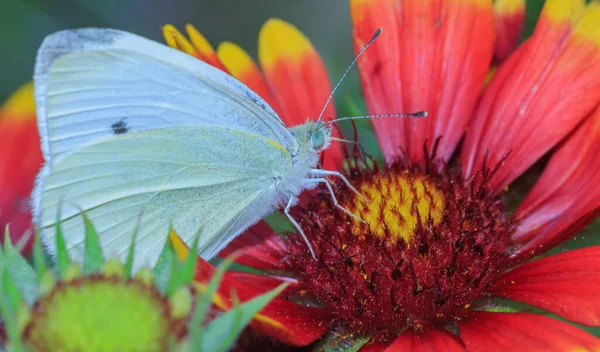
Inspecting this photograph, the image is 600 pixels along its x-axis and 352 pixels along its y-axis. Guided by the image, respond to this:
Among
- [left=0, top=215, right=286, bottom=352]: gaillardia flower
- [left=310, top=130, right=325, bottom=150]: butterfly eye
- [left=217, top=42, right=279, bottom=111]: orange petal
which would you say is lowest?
[left=0, top=215, right=286, bottom=352]: gaillardia flower

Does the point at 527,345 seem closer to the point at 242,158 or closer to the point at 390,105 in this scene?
the point at 242,158

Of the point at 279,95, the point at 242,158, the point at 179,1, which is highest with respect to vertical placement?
the point at 179,1

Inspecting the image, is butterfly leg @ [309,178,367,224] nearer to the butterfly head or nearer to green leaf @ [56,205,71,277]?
the butterfly head

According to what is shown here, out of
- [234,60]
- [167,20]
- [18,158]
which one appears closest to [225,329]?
[234,60]

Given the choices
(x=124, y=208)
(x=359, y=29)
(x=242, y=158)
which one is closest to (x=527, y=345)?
(x=242, y=158)

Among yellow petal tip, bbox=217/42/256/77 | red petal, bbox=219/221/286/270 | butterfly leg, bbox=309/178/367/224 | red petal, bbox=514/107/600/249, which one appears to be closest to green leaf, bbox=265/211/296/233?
red petal, bbox=219/221/286/270

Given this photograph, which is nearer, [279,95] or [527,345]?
[527,345]

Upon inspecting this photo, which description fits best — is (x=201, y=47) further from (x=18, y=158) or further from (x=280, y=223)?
(x=18, y=158)

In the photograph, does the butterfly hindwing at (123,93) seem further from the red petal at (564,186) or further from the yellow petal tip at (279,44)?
the red petal at (564,186)
